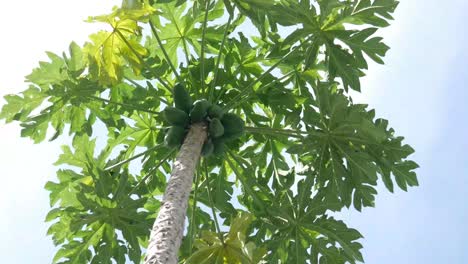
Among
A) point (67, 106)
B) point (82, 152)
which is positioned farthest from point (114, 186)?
point (67, 106)

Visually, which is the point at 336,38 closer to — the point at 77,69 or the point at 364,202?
the point at 364,202

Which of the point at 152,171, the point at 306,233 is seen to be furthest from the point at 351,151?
the point at 152,171

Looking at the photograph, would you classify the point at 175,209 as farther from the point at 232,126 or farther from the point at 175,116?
the point at 232,126

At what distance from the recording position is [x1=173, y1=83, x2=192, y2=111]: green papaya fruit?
459 centimetres

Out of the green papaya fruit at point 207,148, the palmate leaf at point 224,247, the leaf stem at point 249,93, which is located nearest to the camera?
the palmate leaf at point 224,247

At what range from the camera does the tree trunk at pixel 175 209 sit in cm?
300

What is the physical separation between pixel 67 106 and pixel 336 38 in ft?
8.12

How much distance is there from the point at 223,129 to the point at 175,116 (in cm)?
39

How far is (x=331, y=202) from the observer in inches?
190

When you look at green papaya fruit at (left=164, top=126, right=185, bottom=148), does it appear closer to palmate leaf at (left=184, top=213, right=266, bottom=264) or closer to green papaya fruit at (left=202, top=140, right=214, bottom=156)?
green papaya fruit at (left=202, top=140, right=214, bottom=156)

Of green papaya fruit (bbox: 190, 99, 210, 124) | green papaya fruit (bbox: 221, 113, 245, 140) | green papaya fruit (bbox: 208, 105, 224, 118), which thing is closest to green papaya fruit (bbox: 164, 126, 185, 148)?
green papaya fruit (bbox: 190, 99, 210, 124)

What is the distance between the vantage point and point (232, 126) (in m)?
4.65

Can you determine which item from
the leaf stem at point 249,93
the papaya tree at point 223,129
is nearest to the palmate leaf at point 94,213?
the papaya tree at point 223,129

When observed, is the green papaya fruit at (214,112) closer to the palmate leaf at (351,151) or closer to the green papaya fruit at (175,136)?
the green papaya fruit at (175,136)
